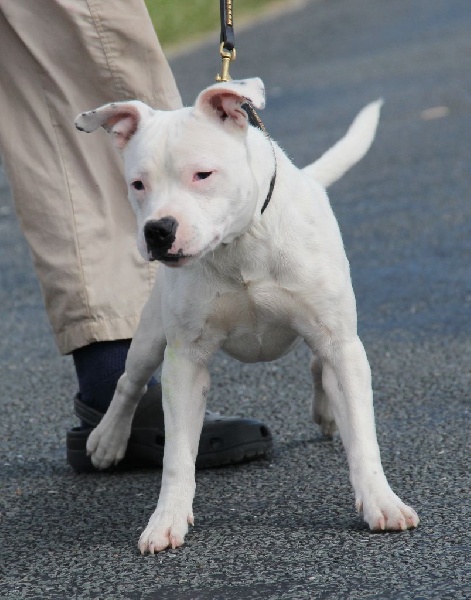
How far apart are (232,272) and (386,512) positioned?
69 centimetres

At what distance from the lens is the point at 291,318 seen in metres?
3.24

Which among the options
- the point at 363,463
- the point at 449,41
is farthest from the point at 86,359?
the point at 449,41

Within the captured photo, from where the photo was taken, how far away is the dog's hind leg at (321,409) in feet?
12.8

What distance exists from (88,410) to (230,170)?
4.30 ft

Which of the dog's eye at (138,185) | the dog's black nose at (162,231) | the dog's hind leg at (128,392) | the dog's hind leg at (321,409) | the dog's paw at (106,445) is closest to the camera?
the dog's black nose at (162,231)

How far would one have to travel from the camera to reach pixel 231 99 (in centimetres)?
303

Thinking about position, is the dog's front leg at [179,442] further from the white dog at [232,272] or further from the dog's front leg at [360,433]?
the dog's front leg at [360,433]

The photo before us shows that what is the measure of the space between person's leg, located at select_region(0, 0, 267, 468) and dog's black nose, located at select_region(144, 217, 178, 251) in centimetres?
→ 117

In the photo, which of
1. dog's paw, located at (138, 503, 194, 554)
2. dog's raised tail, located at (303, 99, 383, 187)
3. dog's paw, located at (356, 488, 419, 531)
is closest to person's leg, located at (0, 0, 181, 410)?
dog's raised tail, located at (303, 99, 383, 187)

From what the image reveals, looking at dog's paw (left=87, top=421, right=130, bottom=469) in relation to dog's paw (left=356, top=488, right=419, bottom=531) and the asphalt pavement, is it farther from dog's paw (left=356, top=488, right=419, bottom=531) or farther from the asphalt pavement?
dog's paw (left=356, top=488, right=419, bottom=531)

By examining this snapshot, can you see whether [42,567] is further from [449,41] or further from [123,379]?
[449,41]

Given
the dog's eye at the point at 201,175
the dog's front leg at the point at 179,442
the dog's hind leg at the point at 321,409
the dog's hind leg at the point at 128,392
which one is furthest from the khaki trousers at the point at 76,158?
the dog's eye at the point at 201,175

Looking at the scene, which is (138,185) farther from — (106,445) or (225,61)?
(106,445)

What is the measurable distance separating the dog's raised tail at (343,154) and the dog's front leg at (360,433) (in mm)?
803
